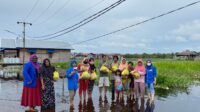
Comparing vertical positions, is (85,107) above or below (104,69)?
below

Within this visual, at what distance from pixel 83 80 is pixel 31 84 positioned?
2544mm

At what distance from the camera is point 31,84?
10.3 meters

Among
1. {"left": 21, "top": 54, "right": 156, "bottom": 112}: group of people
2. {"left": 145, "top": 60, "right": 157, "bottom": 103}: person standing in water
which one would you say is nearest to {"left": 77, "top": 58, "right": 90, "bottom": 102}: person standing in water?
{"left": 21, "top": 54, "right": 156, "bottom": 112}: group of people

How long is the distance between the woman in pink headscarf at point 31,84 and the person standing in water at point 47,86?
0.62 ft

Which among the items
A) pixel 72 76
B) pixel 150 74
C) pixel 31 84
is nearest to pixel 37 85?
pixel 31 84

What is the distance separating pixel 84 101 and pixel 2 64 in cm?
3732

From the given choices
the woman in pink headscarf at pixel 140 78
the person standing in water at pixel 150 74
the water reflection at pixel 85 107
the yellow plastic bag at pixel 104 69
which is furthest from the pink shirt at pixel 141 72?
the water reflection at pixel 85 107

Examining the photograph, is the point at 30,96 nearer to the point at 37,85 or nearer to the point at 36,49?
the point at 37,85

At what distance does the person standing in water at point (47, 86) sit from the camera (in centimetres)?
1038

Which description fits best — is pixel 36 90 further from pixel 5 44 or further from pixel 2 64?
pixel 5 44

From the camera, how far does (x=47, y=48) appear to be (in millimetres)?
54562

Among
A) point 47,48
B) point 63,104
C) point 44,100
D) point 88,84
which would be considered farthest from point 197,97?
point 47,48

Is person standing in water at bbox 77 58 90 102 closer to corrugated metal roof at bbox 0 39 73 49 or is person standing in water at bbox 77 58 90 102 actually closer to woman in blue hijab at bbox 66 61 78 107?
woman in blue hijab at bbox 66 61 78 107

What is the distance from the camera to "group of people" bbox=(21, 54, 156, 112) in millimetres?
10383
